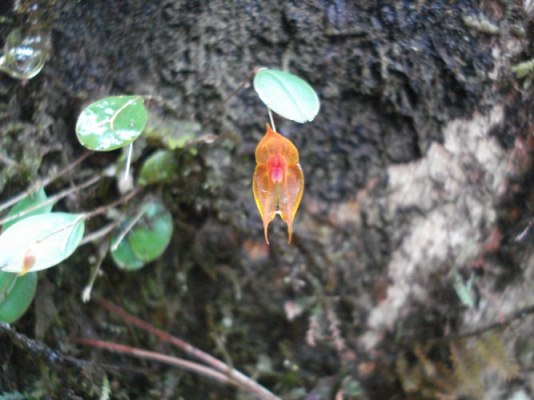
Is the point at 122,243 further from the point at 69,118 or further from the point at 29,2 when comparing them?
the point at 29,2

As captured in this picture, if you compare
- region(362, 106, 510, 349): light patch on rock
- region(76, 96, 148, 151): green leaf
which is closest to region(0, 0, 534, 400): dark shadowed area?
region(362, 106, 510, 349): light patch on rock

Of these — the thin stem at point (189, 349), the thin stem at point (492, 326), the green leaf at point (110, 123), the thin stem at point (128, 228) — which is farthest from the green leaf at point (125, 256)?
the thin stem at point (492, 326)

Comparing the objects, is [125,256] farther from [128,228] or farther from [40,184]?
[40,184]

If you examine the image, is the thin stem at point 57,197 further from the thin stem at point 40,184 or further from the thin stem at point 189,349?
the thin stem at point 189,349

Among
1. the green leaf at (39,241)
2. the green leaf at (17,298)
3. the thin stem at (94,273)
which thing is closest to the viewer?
the green leaf at (39,241)

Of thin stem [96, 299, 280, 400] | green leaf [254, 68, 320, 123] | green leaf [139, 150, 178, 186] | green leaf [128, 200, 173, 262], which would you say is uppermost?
green leaf [254, 68, 320, 123]

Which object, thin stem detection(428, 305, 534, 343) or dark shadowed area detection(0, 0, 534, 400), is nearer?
dark shadowed area detection(0, 0, 534, 400)

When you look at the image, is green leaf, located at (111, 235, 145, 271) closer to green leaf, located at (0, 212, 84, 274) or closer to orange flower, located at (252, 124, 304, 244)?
green leaf, located at (0, 212, 84, 274)
